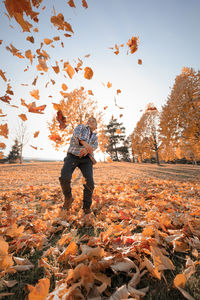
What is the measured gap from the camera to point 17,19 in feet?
4.82

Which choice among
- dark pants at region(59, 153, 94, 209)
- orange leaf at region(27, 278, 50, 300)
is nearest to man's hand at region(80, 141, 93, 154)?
dark pants at region(59, 153, 94, 209)

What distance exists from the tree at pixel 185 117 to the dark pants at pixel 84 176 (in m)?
7.54

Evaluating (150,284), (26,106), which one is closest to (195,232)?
(150,284)

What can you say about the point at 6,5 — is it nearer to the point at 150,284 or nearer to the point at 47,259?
the point at 47,259

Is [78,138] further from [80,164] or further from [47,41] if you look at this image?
[47,41]

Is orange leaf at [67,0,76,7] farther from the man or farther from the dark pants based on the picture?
the dark pants

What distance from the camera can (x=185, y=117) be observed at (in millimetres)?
8273

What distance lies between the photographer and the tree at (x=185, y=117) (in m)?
7.99

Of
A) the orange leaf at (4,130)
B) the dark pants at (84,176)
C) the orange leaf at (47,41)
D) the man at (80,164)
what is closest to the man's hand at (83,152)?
the man at (80,164)

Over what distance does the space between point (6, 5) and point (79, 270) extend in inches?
90.8

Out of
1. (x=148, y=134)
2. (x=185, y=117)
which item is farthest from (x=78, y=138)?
(x=148, y=134)

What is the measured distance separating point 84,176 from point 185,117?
8013 millimetres

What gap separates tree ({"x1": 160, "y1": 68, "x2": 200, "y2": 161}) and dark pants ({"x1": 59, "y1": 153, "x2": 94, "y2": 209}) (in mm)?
7543

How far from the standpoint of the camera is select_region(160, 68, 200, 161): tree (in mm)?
7988
